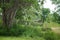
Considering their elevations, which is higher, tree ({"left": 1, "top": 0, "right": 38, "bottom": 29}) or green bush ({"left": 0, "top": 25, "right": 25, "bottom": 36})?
tree ({"left": 1, "top": 0, "right": 38, "bottom": 29})

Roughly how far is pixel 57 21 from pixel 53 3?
225 cm

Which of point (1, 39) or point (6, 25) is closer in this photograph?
point (1, 39)

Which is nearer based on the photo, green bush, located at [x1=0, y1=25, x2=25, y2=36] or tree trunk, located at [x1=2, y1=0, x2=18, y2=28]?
green bush, located at [x1=0, y1=25, x2=25, y2=36]

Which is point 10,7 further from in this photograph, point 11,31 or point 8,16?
point 11,31

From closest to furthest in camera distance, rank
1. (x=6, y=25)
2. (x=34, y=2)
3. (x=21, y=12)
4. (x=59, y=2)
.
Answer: (x=34, y=2), (x=6, y=25), (x=21, y=12), (x=59, y=2)

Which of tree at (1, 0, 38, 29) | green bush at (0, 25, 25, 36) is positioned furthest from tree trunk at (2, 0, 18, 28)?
green bush at (0, 25, 25, 36)

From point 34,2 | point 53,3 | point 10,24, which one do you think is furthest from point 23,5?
point 53,3

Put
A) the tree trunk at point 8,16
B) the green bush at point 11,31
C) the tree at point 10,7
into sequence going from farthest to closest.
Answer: the tree trunk at point 8,16, the green bush at point 11,31, the tree at point 10,7

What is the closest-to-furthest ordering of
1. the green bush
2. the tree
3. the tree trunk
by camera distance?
the tree → the green bush → the tree trunk

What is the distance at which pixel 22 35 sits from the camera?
559 inches

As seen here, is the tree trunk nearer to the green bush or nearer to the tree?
the tree

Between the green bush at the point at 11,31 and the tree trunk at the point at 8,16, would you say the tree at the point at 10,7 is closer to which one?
the tree trunk at the point at 8,16

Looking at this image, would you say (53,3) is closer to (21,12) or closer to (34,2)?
(21,12)

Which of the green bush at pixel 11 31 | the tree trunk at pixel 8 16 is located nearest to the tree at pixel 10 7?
the tree trunk at pixel 8 16
